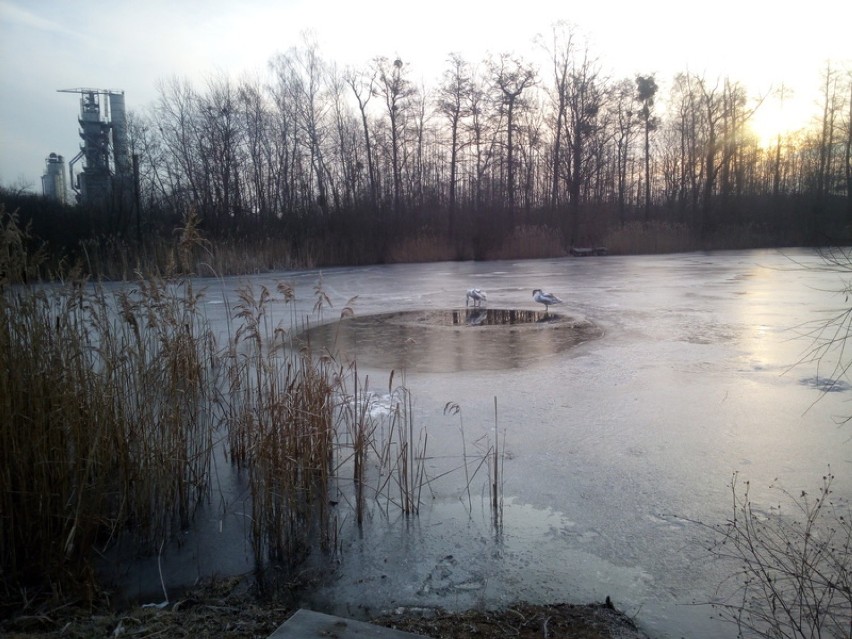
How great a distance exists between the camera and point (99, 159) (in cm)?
2797

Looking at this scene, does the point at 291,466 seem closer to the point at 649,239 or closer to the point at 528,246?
the point at 528,246

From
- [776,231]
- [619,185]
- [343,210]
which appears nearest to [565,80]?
[619,185]

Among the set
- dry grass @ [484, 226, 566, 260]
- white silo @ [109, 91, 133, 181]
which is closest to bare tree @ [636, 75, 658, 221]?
dry grass @ [484, 226, 566, 260]

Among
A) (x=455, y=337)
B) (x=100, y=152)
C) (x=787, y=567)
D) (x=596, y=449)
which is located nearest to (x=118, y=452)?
(x=596, y=449)

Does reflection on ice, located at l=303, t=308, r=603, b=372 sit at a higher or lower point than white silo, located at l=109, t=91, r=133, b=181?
lower

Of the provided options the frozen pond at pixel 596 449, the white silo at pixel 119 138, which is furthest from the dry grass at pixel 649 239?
the white silo at pixel 119 138

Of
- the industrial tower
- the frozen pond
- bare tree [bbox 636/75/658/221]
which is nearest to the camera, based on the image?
the frozen pond

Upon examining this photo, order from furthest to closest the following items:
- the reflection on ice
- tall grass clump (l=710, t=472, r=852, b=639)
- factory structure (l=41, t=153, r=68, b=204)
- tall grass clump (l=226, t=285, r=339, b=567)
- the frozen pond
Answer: factory structure (l=41, t=153, r=68, b=204), the reflection on ice, tall grass clump (l=226, t=285, r=339, b=567), the frozen pond, tall grass clump (l=710, t=472, r=852, b=639)

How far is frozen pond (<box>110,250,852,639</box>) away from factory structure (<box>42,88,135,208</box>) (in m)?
17.7

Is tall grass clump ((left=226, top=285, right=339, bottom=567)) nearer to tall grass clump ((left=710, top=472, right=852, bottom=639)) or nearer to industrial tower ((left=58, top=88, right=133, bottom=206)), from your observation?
tall grass clump ((left=710, top=472, right=852, bottom=639))

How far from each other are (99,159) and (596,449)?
96.8 feet

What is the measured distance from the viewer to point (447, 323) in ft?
32.7

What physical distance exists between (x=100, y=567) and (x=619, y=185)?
41.7 meters

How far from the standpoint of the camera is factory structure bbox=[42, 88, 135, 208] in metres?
22.9
